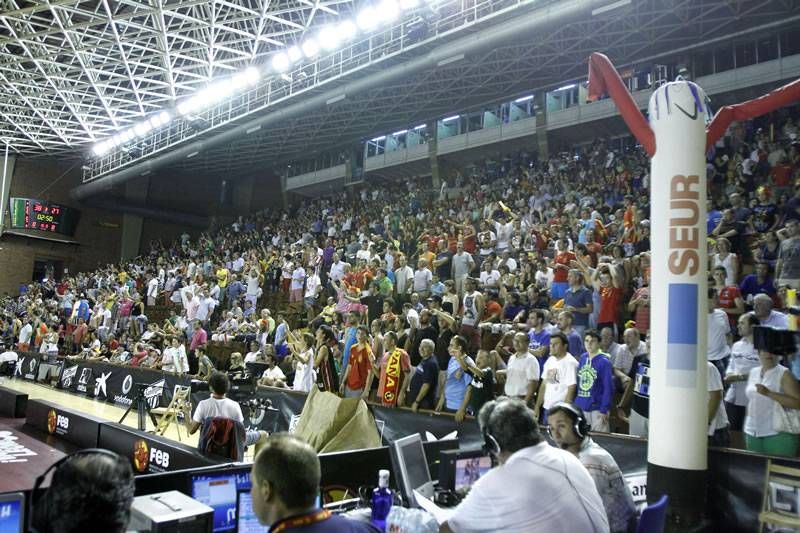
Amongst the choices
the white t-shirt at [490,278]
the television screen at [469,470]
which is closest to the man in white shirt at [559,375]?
the television screen at [469,470]

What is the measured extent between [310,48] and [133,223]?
2231 centimetres

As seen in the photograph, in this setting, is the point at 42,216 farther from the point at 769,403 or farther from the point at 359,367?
the point at 769,403

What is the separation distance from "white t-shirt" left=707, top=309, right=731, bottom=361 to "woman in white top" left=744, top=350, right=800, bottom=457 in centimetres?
124

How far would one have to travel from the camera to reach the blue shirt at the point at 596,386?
6777 mm

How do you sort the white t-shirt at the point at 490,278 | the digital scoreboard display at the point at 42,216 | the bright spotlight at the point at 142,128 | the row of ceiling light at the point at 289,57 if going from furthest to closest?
the digital scoreboard display at the point at 42,216 < the bright spotlight at the point at 142,128 < the row of ceiling light at the point at 289,57 < the white t-shirt at the point at 490,278

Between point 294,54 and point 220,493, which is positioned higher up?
point 294,54

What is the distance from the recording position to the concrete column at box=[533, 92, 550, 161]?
24.3m

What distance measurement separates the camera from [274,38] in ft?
69.5

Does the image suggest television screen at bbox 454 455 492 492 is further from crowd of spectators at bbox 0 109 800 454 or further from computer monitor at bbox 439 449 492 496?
crowd of spectators at bbox 0 109 800 454

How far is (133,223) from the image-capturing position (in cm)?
3644

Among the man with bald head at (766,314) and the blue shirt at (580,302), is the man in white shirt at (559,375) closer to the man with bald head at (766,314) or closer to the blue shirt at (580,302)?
the blue shirt at (580,302)

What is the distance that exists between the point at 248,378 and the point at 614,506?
6648mm

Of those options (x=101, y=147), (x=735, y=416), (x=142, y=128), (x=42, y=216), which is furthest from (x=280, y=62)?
(x=42, y=216)

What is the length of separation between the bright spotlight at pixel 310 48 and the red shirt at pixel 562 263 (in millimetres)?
10880
